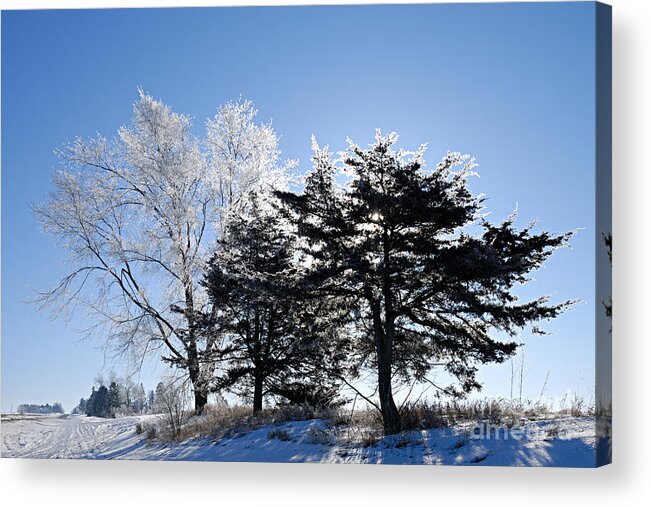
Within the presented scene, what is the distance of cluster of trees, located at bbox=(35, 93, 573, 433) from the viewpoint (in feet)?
26.7

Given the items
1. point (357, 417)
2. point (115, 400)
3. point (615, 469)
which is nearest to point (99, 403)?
point (115, 400)

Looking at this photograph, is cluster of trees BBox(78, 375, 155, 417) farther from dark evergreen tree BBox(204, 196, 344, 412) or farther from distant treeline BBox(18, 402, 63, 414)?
dark evergreen tree BBox(204, 196, 344, 412)

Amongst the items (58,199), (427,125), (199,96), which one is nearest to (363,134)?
(427,125)

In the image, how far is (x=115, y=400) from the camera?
902 centimetres

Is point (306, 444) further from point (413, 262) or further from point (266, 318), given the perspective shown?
point (413, 262)

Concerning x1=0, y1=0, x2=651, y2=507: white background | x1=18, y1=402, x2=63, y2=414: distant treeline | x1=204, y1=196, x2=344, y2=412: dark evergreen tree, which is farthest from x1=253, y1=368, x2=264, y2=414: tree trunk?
x1=18, y1=402, x2=63, y2=414: distant treeline

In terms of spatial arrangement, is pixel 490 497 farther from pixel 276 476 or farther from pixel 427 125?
pixel 427 125

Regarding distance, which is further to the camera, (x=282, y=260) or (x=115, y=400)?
(x=282, y=260)

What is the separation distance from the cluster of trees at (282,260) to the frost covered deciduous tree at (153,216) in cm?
3

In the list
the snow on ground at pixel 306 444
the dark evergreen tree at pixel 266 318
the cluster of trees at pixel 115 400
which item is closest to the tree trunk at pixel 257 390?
the dark evergreen tree at pixel 266 318

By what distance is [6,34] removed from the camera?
8656 millimetres

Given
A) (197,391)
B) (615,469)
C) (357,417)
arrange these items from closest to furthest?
1. (615,469)
2. (357,417)
3. (197,391)

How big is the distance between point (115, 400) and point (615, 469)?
5.73 meters

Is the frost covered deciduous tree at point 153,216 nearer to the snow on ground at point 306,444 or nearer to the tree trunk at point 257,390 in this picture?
the tree trunk at point 257,390
